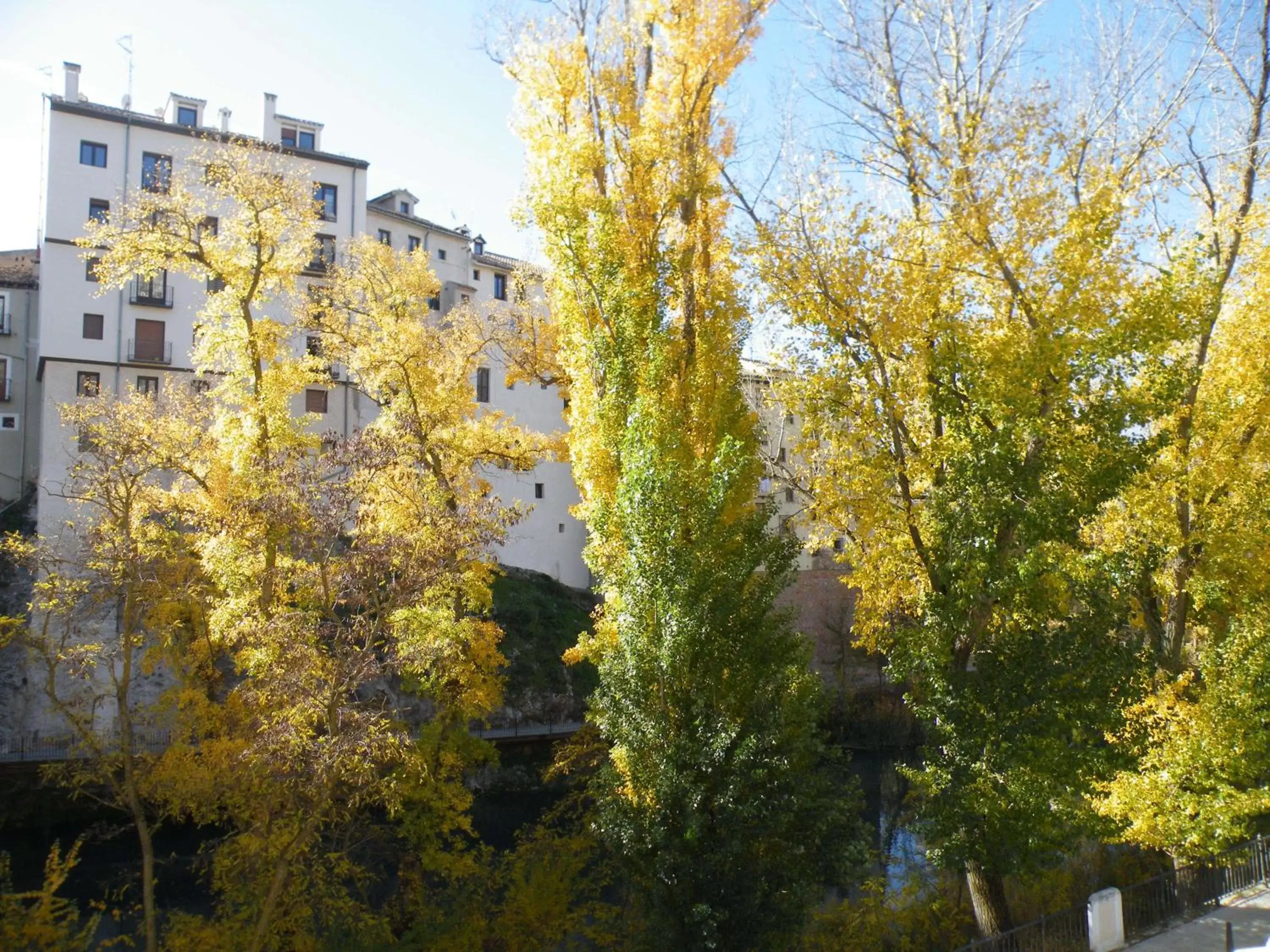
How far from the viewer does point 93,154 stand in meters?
33.8

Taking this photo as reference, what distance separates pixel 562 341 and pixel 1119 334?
26.1ft

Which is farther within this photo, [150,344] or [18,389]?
[18,389]

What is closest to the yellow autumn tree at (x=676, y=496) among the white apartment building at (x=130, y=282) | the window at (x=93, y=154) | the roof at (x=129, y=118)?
the white apartment building at (x=130, y=282)

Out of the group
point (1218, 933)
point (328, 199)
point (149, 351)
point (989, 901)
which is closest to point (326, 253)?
point (328, 199)

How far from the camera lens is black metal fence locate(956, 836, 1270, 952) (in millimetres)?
13508

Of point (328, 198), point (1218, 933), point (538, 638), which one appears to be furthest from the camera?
point (328, 198)

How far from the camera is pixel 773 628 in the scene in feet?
44.0

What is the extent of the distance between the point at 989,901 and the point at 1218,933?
149 inches

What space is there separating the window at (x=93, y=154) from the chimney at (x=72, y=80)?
2402mm

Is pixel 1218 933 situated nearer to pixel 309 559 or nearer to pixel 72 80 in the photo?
pixel 309 559

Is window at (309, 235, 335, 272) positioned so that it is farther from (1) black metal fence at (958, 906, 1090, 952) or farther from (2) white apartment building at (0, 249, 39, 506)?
(1) black metal fence at (958, 906, 1090, 952)

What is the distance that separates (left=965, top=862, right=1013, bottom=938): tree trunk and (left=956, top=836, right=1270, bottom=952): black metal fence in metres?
0.31

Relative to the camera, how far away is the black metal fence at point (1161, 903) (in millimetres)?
13508

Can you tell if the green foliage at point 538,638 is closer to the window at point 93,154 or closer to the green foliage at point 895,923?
the green foliage at point 895,923
